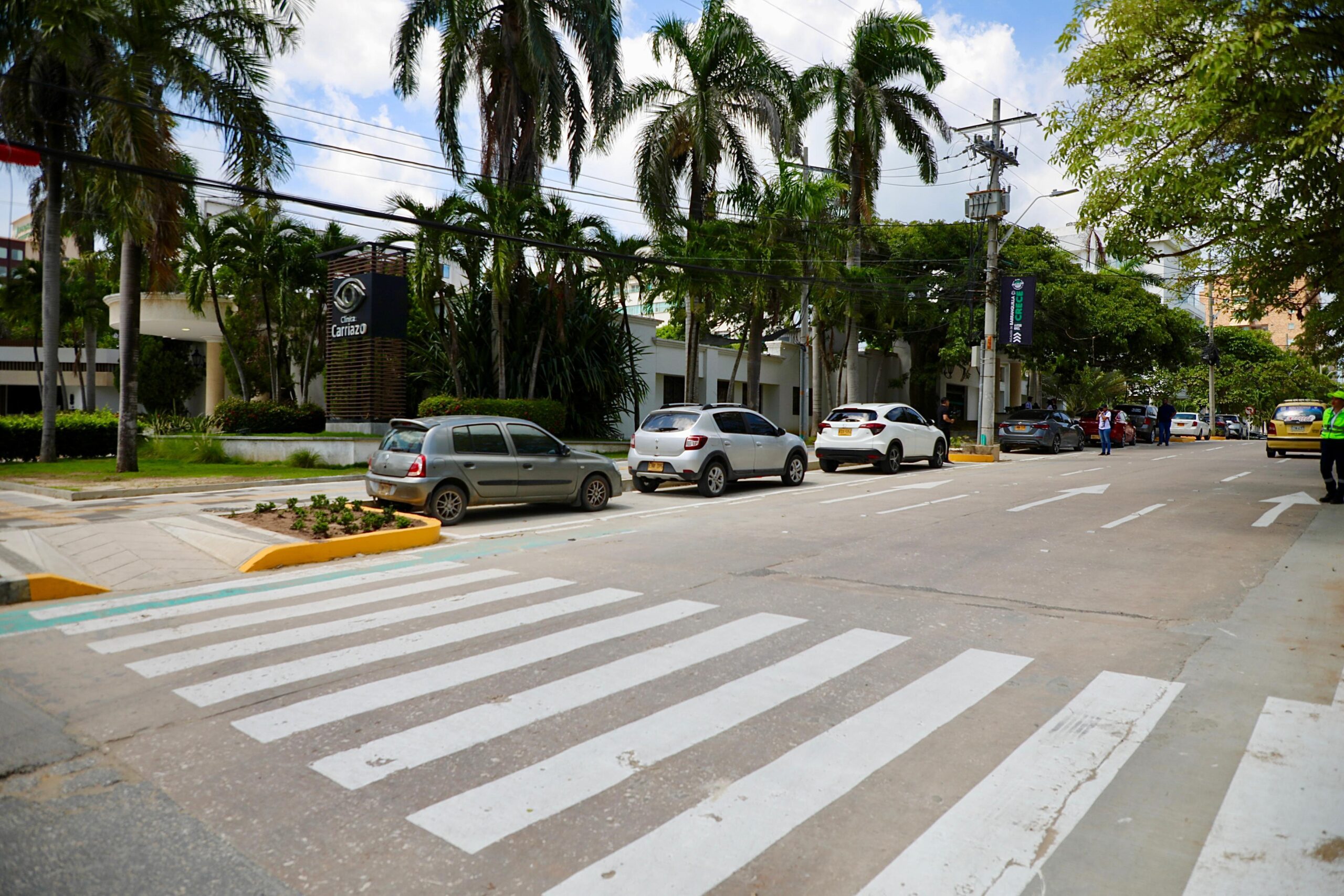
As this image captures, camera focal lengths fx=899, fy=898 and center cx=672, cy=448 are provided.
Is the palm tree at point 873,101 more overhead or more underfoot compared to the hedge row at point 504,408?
more overhead

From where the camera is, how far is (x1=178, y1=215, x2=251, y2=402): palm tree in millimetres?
28406

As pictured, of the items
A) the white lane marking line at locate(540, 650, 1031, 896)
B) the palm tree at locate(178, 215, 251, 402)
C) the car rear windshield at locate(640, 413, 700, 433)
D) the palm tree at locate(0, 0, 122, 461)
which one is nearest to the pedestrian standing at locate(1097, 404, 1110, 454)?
the car rear windshield at locate(640, 413, 700, 433)

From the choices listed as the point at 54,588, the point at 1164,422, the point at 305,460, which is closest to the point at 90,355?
the point at 305,460

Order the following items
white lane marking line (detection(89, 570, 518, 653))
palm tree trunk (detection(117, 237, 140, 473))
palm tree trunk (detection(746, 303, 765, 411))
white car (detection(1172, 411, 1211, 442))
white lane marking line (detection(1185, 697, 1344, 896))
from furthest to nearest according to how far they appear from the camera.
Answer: white car (detection(1172, 411, 1211, 442)) → palm tree trunk (detection(746, 303, 765, 411)) → palm tree trunk (detection(117, 237, 140, 473)) → white lane marking line (detection(89, 570, 518, 653)) → white lane marking line (detection(1185, 697, 1344, 896))

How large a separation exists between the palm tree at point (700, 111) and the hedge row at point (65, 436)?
15979 mm

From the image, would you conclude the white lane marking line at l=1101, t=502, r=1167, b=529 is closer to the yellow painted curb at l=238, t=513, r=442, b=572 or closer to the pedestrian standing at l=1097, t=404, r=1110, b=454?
the yellow painted curb at l=238, t=513, r=442, b=572

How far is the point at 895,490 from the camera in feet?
56.5

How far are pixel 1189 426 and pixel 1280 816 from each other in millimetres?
49733

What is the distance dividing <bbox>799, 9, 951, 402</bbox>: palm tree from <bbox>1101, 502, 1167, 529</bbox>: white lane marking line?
16692mm

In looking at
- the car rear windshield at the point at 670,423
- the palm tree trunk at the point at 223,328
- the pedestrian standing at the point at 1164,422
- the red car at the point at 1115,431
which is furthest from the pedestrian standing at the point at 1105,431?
the palm tree trunk at the point at 223,328

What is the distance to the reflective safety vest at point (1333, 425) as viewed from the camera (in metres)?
13.9

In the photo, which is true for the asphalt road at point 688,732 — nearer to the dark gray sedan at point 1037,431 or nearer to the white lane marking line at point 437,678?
the white lane marking line at point 437,678

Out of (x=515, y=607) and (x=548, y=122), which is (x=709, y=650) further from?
(x=548, y=122)

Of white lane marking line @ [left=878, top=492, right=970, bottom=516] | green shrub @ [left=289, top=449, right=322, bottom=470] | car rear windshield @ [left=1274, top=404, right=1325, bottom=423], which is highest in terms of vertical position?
car rear windshield @ [left=1274, top=404, right=1325, bottom=423]
